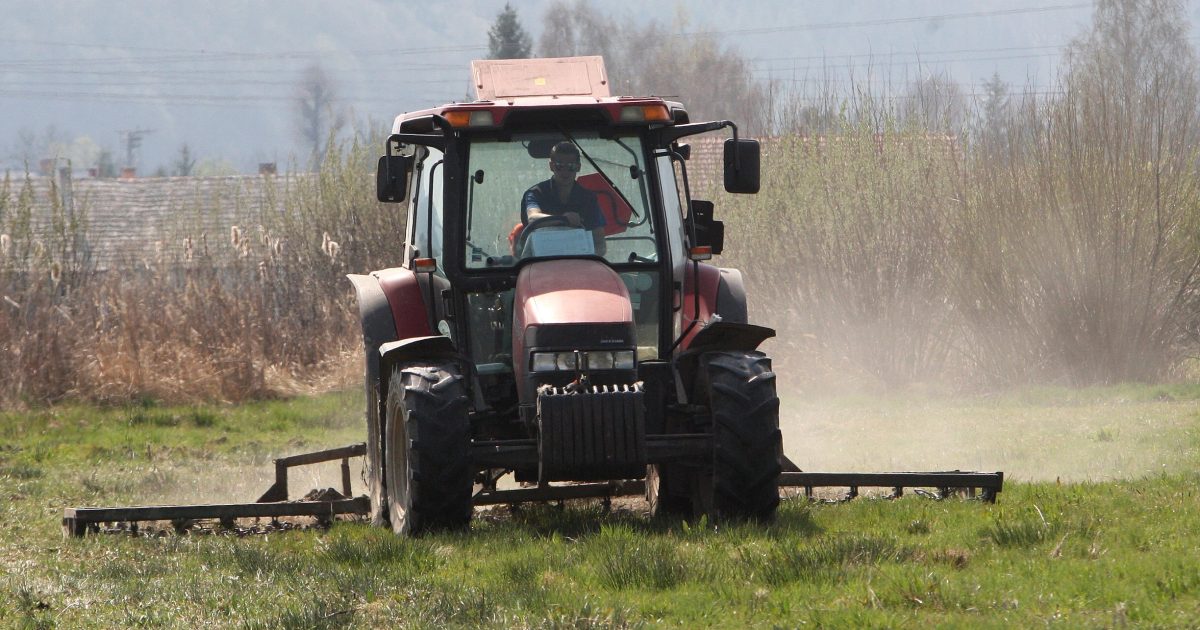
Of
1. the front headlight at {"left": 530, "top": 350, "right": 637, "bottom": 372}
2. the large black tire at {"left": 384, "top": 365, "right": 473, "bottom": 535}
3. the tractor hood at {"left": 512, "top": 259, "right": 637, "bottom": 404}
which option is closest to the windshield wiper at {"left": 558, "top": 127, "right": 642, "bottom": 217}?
the tractor hood at {"left": 512, "top": 259, "right": 637, "bottom": 404}

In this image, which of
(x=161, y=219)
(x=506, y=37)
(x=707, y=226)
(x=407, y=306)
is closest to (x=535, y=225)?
(x=407, y=306)

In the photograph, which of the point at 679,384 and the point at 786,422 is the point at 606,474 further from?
the point at 786,422

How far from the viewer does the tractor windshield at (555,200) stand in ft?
27.9

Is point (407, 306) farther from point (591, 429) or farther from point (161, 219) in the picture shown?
point (161, 219)

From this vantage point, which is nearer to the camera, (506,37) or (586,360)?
(586,360)

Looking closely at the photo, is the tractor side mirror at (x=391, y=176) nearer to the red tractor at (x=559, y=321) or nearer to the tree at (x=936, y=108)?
the red tractor at (x=559, y=321)

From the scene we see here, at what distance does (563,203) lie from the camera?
8.55 metres

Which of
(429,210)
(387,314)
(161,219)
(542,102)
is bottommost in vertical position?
(387,314)

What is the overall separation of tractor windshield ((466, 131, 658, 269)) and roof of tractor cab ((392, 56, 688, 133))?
17cm

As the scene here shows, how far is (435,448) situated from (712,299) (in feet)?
7.09

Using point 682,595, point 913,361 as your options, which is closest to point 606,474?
point 682,595

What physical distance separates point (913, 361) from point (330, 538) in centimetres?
1177

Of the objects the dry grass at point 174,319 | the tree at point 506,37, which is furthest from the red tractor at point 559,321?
the tree at point 506,37

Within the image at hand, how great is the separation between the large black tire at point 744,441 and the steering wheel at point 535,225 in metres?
1.33
